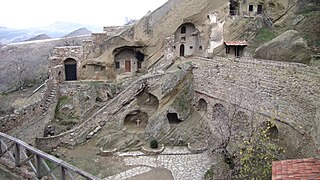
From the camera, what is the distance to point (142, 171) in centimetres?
1977

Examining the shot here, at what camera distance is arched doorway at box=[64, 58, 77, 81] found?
31.4 meters

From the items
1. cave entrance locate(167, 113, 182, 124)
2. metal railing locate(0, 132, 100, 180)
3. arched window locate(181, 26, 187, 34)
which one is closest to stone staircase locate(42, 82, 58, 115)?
cave entrance locate(167, 113, 182, 124)

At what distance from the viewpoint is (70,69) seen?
31.6 meters

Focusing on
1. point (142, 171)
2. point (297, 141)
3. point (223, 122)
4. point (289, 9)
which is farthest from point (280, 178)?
point (289, 9)

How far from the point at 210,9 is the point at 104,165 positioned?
2015 centimetres

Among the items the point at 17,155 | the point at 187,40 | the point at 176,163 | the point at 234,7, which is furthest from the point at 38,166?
the point at 234,7

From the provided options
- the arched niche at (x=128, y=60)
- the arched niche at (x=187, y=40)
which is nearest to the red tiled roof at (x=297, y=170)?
the arched niche at (x=187, y=40)

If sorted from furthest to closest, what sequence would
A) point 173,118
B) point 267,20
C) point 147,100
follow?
point 267,20
point 147,100
point 173,118

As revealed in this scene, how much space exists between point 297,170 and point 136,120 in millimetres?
19576

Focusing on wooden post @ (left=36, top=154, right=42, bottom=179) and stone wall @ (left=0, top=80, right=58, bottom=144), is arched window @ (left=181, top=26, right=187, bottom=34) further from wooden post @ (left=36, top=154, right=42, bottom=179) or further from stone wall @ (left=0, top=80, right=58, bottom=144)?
wooden post @ (left=36, top=154, right=42, bottom=179)

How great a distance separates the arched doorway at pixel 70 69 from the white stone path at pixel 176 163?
44.2 feet

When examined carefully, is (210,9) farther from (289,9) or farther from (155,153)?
(155,153)

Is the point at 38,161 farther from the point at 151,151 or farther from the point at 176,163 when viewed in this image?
the point at 151,151

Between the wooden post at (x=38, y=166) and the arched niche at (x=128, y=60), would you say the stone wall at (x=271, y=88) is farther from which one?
the wooden post at (x=38, y=166)
